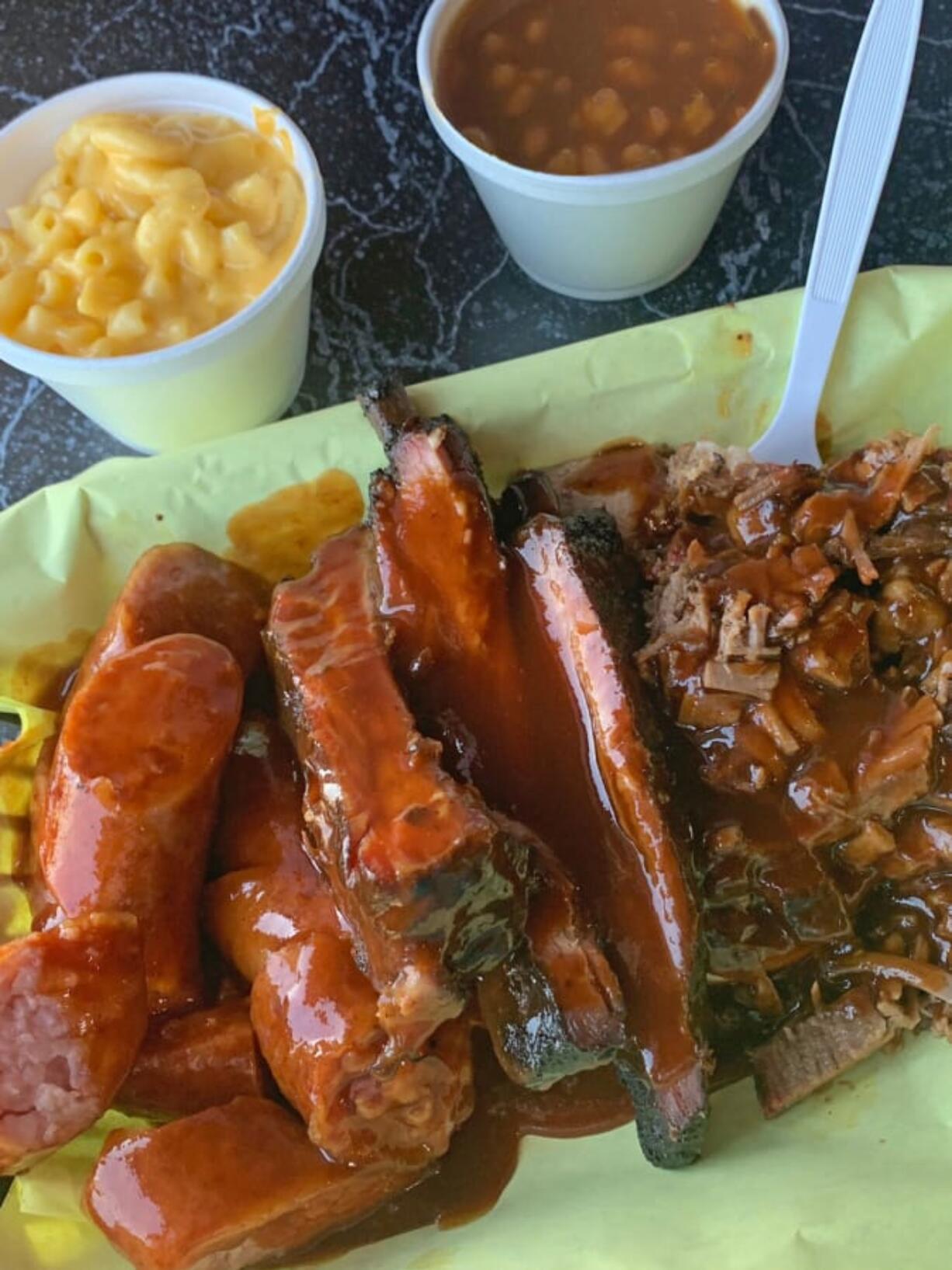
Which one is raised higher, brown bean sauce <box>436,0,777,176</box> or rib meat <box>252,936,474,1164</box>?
brown bean sauce <box>436,0,777,176</box>

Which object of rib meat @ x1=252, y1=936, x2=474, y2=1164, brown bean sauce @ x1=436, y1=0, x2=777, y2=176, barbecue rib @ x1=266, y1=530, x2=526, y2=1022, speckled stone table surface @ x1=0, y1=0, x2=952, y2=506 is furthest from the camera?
speckled stone table surface @ x1=0, y1=0, x2=952, y2=506

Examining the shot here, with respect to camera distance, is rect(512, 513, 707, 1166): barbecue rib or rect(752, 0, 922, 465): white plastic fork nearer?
rect(512, 513, 707, 1166): barbecue rib

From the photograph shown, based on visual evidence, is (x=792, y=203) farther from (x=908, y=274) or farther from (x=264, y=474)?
(x=264, y=474)

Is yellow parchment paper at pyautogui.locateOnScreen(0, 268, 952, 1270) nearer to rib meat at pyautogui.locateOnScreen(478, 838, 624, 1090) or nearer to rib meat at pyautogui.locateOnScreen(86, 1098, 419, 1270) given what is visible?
rib meat at pyautogui.locateOnScreen(86, 1098, 419, 1270)

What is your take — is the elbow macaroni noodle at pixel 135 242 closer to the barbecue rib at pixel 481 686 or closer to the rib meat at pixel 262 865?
the barbecue rib at pixel 481 686

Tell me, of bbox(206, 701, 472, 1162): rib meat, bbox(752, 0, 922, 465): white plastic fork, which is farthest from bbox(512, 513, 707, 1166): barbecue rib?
bbox(752, 0, 922, 465): white plastic fork

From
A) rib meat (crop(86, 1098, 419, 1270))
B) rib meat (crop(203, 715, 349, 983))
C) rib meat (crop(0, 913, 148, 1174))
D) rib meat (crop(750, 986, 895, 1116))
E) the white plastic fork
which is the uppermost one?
the white plastic fork

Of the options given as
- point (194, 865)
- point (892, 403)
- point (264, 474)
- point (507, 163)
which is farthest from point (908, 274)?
point (194, 865)
